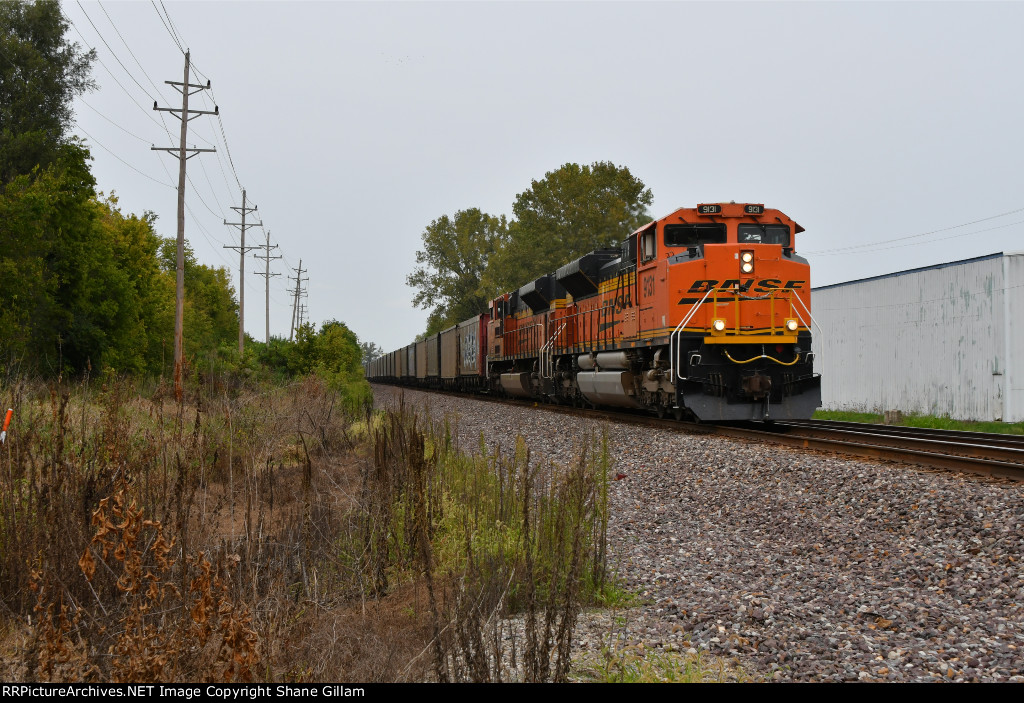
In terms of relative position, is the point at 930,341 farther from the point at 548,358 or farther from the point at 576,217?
the point at 576,217

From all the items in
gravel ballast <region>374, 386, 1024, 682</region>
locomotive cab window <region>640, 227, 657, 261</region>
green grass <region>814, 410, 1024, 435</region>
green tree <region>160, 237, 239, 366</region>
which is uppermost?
green tree <region>160, 237, 239, 366</region>

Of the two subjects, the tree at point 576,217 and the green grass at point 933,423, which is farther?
the tree at point 576,217

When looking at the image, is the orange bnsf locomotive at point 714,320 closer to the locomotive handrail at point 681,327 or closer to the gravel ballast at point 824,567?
the locomotive handrail at point 681,327

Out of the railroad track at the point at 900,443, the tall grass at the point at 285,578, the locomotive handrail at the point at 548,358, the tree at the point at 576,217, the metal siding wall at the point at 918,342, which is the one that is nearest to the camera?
the tall grass at the point at 285,578

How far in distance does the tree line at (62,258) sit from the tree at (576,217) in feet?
59.6

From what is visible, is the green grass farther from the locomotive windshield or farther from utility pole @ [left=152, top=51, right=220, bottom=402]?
utility pole @ [left=152, top=51, right=220, bottom=402]

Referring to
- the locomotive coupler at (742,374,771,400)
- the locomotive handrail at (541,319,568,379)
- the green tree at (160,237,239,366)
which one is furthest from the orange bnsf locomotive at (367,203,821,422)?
the green tree at (160,237,239,366)

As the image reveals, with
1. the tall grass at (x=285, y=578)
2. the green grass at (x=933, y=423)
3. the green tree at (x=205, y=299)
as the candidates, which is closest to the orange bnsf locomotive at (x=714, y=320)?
the green grass at (x=933, y=423)

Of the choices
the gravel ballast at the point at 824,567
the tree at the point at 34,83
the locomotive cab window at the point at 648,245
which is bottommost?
the gravel ballast at the point at 824,567

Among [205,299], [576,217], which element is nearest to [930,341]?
[576,217]

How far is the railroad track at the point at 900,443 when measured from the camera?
25.6ft

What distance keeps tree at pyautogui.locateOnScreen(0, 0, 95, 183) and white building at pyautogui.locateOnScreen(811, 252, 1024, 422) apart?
3250 cm

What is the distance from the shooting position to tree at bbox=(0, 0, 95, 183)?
117 feet

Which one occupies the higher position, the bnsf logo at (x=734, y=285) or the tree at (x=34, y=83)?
the tree at (x=34, y=83)
